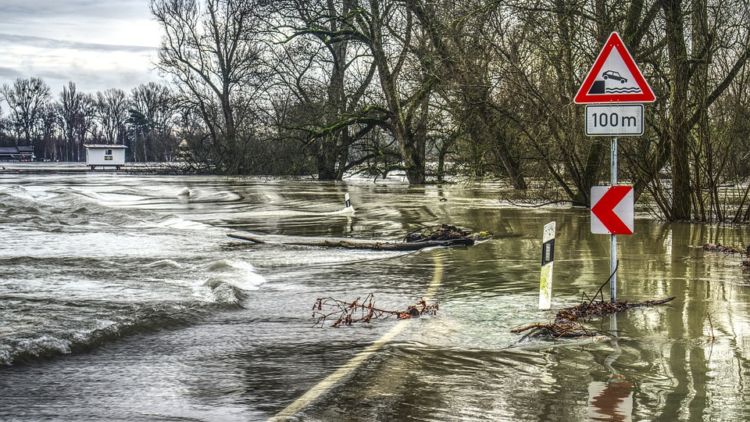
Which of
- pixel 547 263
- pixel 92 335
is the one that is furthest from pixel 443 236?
pixel 92 335

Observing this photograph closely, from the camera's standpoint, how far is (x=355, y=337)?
27.7 feet

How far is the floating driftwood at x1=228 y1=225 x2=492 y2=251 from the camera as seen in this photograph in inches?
659

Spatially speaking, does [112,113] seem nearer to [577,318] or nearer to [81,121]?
[81,121]

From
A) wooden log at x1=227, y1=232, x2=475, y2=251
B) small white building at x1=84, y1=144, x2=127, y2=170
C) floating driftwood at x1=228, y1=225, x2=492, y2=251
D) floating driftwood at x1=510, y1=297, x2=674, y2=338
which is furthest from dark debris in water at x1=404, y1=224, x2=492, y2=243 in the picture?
small white building at x1=84, y1=144, x2=127, y2=170

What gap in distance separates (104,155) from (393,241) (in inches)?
3733

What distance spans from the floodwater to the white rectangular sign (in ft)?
6.09

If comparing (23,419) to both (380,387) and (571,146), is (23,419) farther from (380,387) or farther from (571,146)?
(571,146)

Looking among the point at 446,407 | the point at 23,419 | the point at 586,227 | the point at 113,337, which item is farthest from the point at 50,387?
the point at 586,227

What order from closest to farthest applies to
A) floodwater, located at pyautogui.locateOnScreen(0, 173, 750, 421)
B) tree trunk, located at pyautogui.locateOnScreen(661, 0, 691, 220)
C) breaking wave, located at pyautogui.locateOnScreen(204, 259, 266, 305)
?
floodwater, located at pyautogui.locateOnScreen(0, 173, 750, 421) < breaking wave, located at pyautogui.locateOnScreen(204, 259, 266, 305) < tree trunk, located at pyautogui.locateOnScreen(661, 0, 691, 220)

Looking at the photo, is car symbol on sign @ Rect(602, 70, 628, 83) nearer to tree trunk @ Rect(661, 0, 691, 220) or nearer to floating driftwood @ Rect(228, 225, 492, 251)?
floating driftwood @ Rect(228, 225, 492, 251)

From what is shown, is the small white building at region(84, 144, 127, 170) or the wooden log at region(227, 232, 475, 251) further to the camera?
the small white building at region(84, 144, 127, 170)

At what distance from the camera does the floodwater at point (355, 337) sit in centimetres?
601

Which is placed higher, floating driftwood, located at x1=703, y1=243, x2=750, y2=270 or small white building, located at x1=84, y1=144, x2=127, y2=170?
small white building, located at x1=84, y1=144, x2=127, y2=170

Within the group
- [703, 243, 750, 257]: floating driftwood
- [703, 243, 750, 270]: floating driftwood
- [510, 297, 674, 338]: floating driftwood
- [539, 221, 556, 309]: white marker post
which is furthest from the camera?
[703, 243, 750, 257]: floating driftwood
